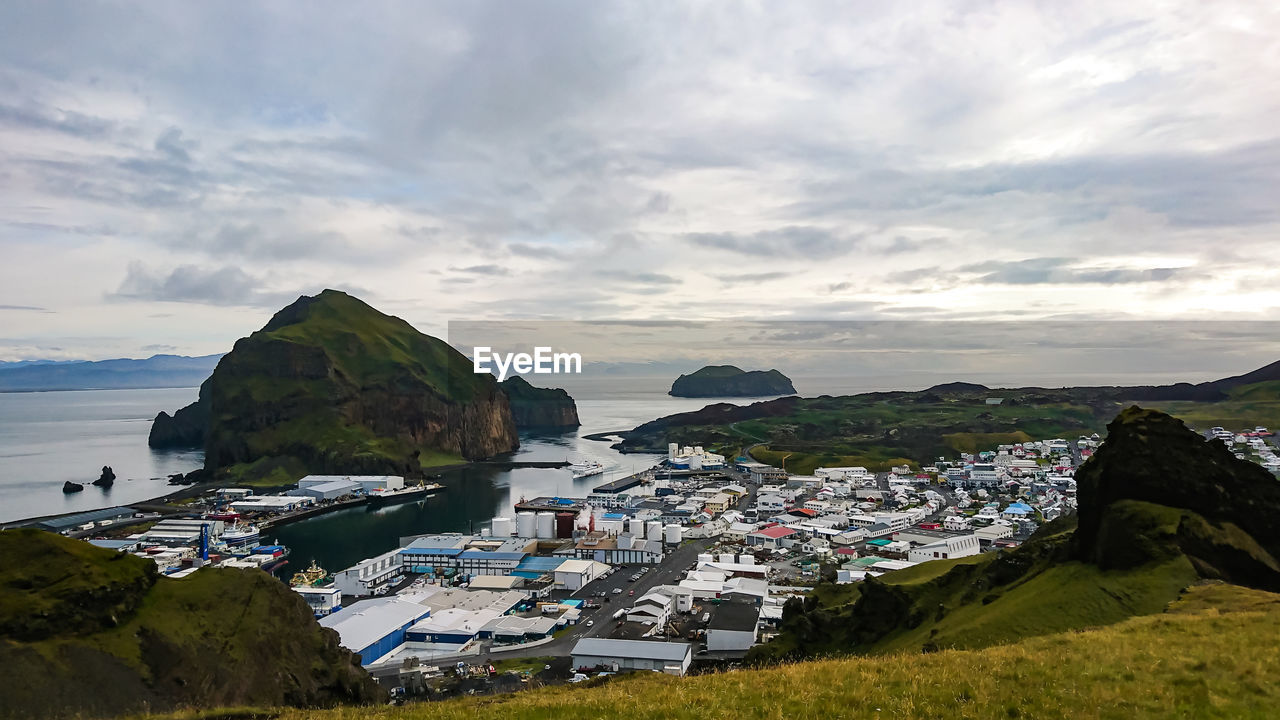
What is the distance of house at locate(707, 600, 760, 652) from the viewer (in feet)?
143

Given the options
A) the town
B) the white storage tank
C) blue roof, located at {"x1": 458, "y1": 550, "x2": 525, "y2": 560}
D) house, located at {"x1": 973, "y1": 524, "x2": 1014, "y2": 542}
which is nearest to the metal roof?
the town

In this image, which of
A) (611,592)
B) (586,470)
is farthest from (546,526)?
(586,470)

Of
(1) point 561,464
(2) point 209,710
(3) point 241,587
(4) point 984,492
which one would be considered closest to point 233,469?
(1) point 561,464

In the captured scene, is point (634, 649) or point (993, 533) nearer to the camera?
point (634, 649)

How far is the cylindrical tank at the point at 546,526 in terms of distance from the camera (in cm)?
8175

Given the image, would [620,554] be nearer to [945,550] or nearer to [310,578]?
[310,578]

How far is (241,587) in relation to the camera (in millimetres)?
33594

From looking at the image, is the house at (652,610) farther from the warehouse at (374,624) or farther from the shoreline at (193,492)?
the shoreline at (193,492)

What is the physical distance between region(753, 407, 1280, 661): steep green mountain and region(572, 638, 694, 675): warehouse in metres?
8.60

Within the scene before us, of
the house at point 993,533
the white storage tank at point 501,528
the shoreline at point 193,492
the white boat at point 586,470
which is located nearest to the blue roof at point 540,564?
the white storage tank at point 501,528

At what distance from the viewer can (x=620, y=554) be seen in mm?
71625

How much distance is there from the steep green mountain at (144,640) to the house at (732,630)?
1994 cm

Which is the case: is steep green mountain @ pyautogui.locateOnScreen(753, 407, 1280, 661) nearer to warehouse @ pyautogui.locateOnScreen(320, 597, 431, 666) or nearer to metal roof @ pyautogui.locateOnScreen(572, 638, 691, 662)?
metal roof @ pyautogui.locateOnScreen(572, 638, 691, 662)

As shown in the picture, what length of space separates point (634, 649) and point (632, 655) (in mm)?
819
